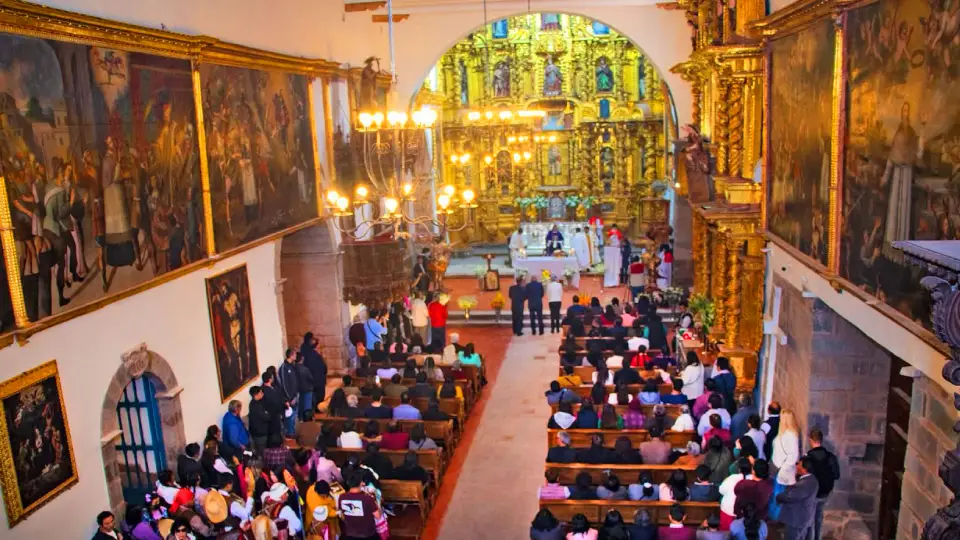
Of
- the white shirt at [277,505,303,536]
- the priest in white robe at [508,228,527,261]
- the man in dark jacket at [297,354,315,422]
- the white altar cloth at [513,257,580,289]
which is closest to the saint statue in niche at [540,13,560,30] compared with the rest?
the priest in white robe at [508,228,527,261]

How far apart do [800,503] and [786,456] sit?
73cm

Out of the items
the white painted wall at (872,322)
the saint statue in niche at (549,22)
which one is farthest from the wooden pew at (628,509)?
the saint statue in niche at (549,22)

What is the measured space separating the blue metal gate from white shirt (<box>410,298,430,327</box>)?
7205mm

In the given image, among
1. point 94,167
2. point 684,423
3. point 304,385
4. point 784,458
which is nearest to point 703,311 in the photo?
point 684,423

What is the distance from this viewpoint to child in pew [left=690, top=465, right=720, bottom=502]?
8867 millimetres

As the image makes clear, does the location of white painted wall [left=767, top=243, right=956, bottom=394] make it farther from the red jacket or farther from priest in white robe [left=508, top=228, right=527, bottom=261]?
priest in white robe [left=508, top=228, right=527, bottom=261]

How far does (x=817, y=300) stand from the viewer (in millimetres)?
8695

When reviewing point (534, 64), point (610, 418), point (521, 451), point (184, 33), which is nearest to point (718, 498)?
point (610, 418)

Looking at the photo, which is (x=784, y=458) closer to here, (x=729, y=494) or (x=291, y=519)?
(x=729, y=494)

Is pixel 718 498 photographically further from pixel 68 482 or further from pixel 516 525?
pixel 68 482

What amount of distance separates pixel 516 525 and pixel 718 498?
2677 mm

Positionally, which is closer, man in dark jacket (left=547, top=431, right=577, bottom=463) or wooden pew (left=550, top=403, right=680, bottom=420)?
man in dark jacket (left=547, top=431, right=577, bottom=463)

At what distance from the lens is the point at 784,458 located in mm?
8773

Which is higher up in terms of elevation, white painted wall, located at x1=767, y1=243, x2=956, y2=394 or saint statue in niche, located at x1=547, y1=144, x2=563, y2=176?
saint statue in niche, located at x1=547, y1=144, x2=563, y2=176
